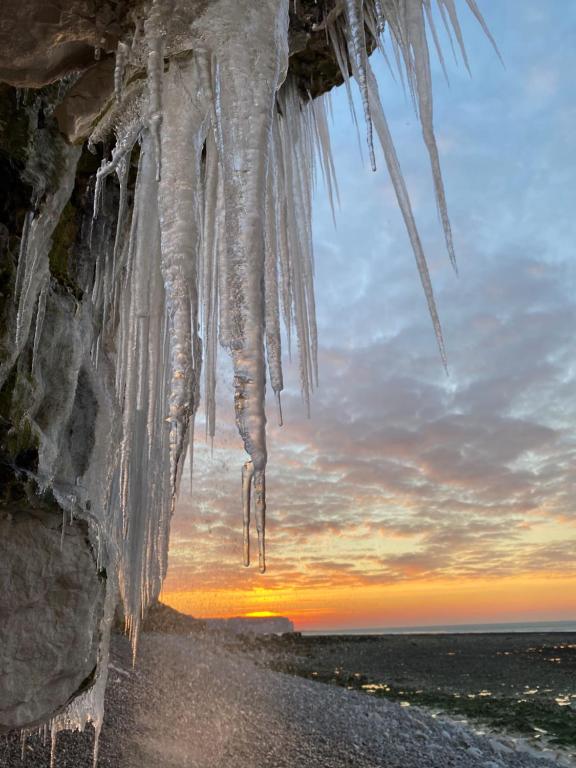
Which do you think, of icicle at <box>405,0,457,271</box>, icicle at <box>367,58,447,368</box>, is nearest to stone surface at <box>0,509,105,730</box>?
icicle at <box>367,58,447,368</box>

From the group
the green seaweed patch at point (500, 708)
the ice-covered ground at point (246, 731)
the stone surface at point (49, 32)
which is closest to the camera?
the stone surface at point (49, 32)

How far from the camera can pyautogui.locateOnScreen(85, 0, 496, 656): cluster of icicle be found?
2.40 m

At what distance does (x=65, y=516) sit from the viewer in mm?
4234

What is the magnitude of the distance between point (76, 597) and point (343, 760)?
8.66 metres

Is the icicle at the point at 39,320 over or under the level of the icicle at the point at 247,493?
over

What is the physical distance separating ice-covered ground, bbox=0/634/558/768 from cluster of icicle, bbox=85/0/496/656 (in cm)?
709

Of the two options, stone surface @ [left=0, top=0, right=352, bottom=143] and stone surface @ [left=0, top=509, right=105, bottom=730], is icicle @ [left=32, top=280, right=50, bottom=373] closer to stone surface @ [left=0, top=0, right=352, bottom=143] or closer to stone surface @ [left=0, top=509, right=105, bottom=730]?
stone surface @ [left=0, top=509, right=105, bottom=730]

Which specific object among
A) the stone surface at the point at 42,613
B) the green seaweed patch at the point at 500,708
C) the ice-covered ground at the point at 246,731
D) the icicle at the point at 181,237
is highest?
the icicle at the point at 181,237

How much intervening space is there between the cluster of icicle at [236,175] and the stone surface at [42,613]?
1.24 meters

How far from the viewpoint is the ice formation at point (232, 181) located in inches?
94.9

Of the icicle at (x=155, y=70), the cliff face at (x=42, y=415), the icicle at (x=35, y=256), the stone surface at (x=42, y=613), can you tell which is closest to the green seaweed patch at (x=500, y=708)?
the stone surface at (x=42, y=613)

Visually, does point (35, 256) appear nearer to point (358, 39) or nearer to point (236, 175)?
point (236, 175)

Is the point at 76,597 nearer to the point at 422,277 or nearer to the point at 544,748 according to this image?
the point at 422,277

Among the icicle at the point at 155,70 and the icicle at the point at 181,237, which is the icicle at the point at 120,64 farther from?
the icicle at the point at 181,237
